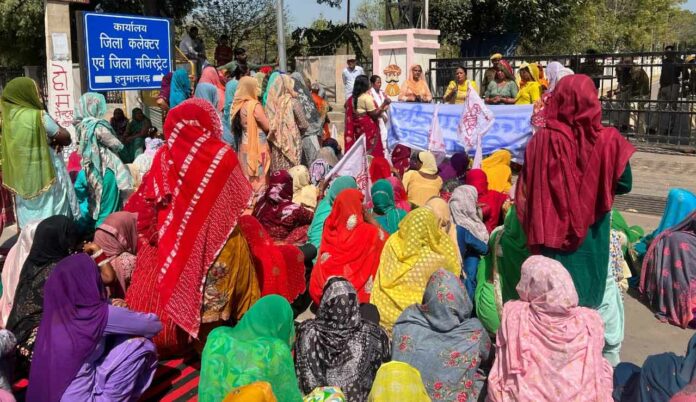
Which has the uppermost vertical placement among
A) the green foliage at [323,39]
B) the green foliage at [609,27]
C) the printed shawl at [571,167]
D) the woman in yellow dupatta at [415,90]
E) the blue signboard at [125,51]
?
the green foliage at [609,27]

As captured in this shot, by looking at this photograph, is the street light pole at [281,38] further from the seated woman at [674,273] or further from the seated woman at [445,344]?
the seated woman at [445,344]

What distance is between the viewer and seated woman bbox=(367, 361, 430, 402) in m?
2.17

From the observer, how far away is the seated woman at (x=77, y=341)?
280 centimetres

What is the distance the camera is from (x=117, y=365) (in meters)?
3.05

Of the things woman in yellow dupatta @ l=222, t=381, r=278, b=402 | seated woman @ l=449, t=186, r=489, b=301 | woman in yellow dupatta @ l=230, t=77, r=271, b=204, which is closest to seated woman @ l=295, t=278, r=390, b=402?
woman in yellow dupatta @ l=222, t=381, r=278, b=402

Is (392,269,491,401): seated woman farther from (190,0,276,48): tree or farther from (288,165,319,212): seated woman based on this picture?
(190,0,276,48): tree

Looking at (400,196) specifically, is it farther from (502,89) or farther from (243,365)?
(502,89)

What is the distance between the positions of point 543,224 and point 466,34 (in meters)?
18.2

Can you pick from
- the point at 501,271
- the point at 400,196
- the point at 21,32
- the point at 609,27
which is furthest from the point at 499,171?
the point at 609,27

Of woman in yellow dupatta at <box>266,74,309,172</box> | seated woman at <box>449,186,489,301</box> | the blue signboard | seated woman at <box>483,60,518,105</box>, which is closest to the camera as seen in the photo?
seated woman at <box>449,186,489,301</box>

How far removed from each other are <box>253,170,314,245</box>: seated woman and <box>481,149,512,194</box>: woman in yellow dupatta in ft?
6.81

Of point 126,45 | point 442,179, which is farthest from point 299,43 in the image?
point 442,179

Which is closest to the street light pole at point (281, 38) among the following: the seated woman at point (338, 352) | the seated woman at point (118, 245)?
the seated woman at point (118, 245)

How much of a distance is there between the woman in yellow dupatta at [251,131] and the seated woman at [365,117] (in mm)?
1795
